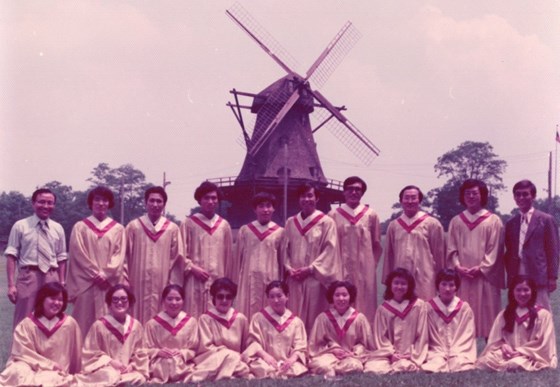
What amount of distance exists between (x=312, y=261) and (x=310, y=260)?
3 cm

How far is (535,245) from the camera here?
7.79 m

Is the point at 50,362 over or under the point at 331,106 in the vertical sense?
under

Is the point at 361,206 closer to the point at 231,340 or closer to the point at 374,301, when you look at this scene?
the point at 374,301

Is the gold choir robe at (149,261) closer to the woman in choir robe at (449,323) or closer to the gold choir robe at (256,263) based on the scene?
the gold choir robe at (256,263)

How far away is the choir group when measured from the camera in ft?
22.4

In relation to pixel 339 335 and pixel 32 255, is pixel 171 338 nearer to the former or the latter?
pixel 339 335

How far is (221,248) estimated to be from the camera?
8086mm

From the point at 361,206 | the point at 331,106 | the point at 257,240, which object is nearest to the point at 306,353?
the point at 257,240

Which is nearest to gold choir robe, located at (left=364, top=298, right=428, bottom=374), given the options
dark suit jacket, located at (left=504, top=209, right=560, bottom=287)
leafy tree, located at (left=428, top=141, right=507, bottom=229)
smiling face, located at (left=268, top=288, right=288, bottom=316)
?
smiling face, located at (left=268, top=288, right=288, bottom=316)

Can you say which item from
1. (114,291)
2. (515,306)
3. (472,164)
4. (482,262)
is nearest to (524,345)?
(515,306)

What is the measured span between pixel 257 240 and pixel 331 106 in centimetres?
2108

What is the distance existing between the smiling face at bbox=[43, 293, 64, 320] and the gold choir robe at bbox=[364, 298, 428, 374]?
3327 millimetres

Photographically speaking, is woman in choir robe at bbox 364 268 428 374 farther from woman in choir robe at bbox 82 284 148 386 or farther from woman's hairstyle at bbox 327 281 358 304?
woman in choir robe at bbox 82 284 148 386

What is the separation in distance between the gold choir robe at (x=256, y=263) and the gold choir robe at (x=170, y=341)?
96cm
